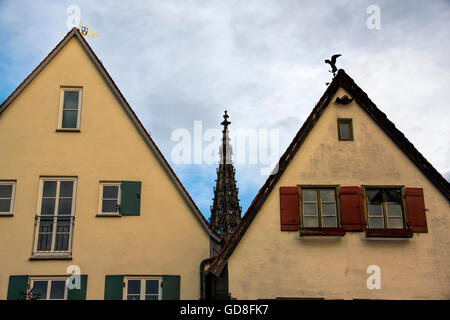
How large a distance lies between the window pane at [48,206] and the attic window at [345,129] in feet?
28.1

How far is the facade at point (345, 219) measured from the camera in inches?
545

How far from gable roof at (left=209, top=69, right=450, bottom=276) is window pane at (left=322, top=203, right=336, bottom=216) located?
4.98 ft

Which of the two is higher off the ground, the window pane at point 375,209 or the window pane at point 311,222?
the window pane at point 375,209

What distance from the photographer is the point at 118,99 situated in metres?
16.3

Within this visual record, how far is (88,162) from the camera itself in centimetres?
1570

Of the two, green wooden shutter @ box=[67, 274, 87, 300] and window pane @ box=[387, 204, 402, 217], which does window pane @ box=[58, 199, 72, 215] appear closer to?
green wooden shutter @ box=[67, 274, 87, 300]

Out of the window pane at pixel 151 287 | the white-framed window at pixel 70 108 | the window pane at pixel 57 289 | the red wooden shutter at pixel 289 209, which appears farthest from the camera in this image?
the white-framed window at pixel 70 108

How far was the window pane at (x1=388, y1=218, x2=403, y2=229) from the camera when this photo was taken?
14.5 metres

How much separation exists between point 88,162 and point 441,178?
33.6 feet

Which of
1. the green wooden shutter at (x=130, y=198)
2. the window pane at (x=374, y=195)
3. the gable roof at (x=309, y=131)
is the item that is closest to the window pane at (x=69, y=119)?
the green wooden shutter at (x=130, y=198)

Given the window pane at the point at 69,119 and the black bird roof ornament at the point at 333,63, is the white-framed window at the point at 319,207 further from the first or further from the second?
the window pane at the point at 69,119

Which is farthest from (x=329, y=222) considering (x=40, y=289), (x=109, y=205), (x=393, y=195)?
(x=40, y=289)

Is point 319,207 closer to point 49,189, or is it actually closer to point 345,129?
point 345,129
